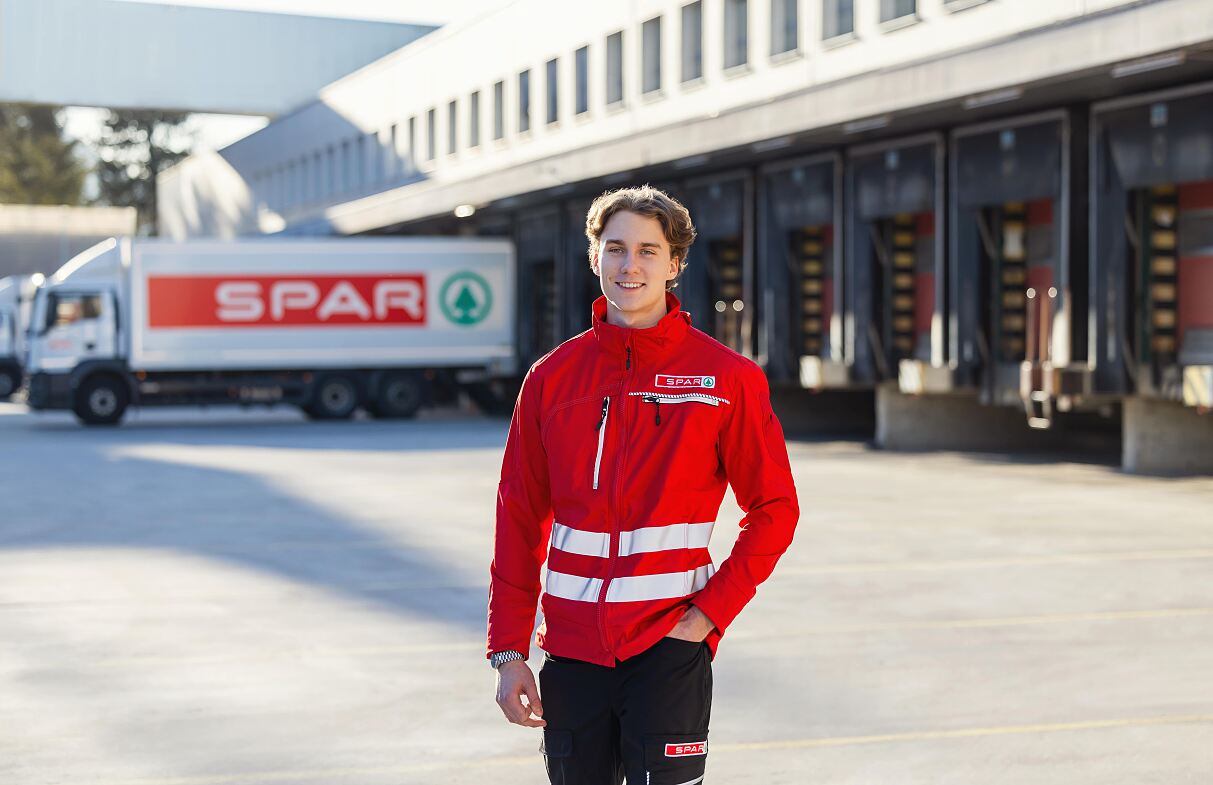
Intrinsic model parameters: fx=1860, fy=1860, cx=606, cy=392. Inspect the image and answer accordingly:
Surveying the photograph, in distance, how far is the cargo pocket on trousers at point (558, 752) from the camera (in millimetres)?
3895

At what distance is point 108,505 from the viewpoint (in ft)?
56.4

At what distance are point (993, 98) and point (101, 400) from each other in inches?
733

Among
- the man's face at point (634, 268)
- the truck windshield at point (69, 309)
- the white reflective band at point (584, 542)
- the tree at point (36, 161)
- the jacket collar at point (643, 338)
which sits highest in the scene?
the tree at point (36, 161)

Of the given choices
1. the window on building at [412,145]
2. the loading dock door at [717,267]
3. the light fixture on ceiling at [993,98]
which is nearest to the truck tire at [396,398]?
the loading dock door at [717,267]

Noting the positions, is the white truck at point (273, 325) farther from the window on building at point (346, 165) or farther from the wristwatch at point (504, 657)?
the wristwatch at point (504, 657)

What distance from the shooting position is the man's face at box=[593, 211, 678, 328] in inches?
152

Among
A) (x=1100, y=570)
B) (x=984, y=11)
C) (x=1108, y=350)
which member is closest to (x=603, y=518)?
(x=1100, y=570)

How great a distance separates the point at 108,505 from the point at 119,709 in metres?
9.85

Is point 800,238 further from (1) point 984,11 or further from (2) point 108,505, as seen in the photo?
(2) point 108,505

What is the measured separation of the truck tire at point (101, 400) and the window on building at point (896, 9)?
15095 millimetres

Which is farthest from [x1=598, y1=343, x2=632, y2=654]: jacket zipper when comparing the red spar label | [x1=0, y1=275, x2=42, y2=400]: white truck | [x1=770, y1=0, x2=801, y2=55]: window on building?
[x1=0, y1=275, x2=42, y2=400]: white truck

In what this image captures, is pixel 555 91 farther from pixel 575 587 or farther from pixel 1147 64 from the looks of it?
pixel 575 587

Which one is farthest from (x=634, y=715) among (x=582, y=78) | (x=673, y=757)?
(x=582, y=78)

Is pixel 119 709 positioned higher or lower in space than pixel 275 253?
lower
